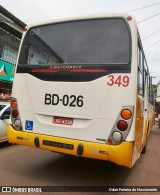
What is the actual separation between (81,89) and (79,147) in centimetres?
106

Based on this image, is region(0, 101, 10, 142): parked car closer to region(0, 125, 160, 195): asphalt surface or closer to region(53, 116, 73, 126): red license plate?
region(0, 125, 160, 195): asphalt surface

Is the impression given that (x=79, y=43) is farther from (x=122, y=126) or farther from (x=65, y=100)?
(x=122, y=126)

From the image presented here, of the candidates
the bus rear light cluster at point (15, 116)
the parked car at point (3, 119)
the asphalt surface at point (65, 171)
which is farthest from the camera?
the parked car at point (3, 119)

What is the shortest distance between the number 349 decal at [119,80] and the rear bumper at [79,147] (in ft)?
3.42

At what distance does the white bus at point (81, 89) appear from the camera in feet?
15.7

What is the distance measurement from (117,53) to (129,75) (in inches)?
20.0

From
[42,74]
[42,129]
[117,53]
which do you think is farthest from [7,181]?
[117,53]

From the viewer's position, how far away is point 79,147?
4879 millimetres

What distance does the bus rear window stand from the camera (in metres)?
5.07

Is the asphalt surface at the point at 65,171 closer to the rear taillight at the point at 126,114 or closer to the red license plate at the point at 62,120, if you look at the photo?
the red license plate at the point at 62,120

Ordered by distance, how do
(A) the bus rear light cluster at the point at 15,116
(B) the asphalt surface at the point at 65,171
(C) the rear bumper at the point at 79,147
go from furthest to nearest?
(A) the bus rear light cluster at the point at 15,116 < (B) the asphalt surface at the point at 65,171 < (C) the rear bumper at the point at 79,147

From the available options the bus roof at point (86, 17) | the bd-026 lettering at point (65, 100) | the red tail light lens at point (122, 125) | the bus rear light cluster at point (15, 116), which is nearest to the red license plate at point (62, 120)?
the bd-026 lettering at point (65, 100)

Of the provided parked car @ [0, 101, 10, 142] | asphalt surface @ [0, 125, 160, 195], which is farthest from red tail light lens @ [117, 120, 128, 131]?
parked car @ [0, 101, 10, 142]

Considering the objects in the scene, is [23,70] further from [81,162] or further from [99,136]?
[81,162]
